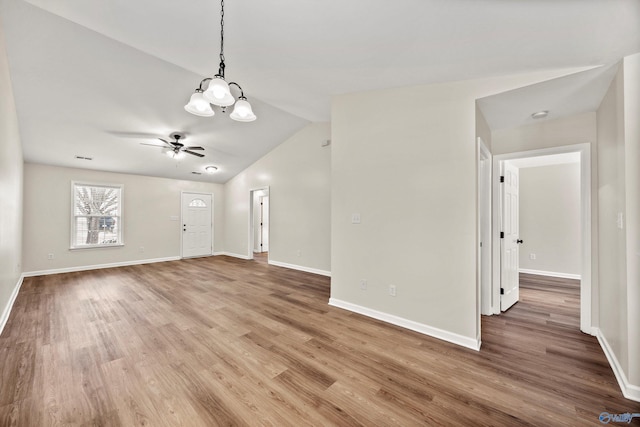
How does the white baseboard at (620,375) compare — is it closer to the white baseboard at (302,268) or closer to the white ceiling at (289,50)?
the white ceiling at (289,50)

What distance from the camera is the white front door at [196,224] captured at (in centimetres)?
728

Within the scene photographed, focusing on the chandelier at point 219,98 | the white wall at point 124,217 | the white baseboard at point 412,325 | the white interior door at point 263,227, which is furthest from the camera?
the white interior door at point 263,227

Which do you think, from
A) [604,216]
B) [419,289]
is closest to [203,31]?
[419,289]

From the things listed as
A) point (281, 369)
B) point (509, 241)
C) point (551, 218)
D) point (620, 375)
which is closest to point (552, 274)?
point (551, 218)

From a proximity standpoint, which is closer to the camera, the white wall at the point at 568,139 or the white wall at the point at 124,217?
the white wall at the point at 568,139

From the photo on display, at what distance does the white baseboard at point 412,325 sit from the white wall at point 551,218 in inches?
171

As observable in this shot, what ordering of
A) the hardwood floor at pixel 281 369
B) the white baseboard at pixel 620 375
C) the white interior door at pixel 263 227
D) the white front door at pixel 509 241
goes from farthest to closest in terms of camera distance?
the white interior door at pixel 263 227 → the white front door at pixel 509 241 → the white baseboard at pixel 620 375 → the hardwood floor at pixel 281 369

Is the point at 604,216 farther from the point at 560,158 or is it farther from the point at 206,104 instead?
the point at 206,104

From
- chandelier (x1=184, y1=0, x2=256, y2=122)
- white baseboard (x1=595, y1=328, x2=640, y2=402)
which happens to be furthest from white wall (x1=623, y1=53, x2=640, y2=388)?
chandelier (x1=184, y1=0, x2=256, y2=122)

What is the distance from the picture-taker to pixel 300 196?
562 cm

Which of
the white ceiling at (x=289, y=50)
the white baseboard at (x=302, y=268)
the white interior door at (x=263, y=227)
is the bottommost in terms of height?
the white baseboard at (x=302, y=268)

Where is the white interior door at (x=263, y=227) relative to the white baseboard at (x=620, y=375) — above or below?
above

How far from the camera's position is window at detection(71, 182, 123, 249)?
5.64 metres

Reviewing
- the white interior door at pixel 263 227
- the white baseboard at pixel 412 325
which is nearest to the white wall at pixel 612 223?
the white baseboard at pixel 412 325
